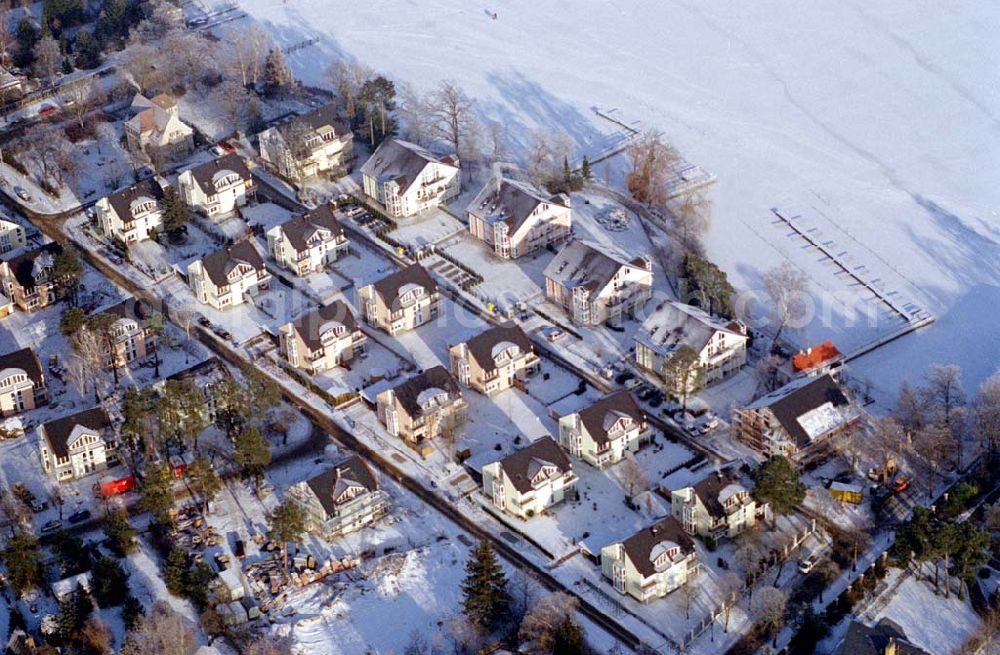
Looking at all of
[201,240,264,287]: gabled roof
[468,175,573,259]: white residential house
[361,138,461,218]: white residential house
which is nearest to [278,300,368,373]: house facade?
[201,240,264,287]: gabled roof

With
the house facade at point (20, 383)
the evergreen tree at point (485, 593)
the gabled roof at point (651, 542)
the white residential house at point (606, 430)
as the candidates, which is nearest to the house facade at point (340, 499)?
the evergreen tree at point (485, 593)

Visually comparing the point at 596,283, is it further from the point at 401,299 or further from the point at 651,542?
the point at 651,542

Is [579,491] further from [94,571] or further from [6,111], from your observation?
[6,111]

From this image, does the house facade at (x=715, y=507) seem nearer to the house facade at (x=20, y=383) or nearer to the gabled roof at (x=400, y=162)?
the gabled roof at (x=400, y=162)

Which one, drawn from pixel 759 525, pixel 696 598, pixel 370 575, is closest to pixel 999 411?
pixel 759 525

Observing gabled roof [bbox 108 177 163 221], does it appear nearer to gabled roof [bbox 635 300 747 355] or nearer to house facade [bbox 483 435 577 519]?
gabled roof [bbox 635 300 747 355]

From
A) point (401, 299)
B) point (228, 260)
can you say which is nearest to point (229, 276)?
point (228, 260)

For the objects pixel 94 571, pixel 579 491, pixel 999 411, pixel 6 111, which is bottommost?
pixel 6 111
